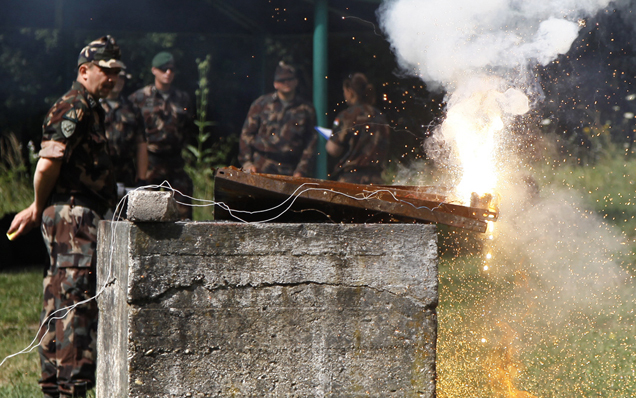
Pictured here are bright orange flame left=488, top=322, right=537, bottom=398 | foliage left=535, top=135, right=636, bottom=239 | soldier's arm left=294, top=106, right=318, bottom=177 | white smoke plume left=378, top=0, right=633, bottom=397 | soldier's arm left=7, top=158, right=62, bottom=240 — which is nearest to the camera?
soldier's arm left=7, top=158, right=62, bottom=240

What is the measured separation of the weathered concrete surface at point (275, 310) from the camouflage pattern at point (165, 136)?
427 centimetres

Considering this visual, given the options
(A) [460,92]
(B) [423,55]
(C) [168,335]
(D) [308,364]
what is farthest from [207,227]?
(B) [423,55]

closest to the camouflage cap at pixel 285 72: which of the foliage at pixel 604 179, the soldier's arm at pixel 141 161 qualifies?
the soldier's arm at pixel 141 161

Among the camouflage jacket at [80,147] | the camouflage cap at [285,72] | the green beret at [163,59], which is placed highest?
Answer: the green beret at [163,59]

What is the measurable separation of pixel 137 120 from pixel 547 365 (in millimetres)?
3620

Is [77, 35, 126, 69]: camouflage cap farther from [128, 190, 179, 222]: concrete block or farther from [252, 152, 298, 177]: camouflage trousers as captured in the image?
[252, 152, 298, 177]: camouflage trousers

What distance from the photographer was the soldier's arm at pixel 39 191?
145 inches

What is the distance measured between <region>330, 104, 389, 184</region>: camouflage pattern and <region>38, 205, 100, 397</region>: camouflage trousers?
292 cm

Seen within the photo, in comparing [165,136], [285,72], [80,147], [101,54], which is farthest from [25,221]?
[285,72]

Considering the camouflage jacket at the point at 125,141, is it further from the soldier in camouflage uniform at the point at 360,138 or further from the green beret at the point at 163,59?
the soldier in camouflage uniform at the point at 360,138

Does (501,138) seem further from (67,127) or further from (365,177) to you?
(67,127)

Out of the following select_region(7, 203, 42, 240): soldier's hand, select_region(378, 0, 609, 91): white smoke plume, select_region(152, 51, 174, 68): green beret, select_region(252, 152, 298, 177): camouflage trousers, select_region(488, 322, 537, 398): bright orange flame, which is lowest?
select_region(488, 322, 537, 398): bright orange flame

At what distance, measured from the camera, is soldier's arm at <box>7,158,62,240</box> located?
368 centimetres

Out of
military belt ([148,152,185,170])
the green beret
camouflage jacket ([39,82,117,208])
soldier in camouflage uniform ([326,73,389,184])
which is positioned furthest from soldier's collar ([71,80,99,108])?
the green beret
